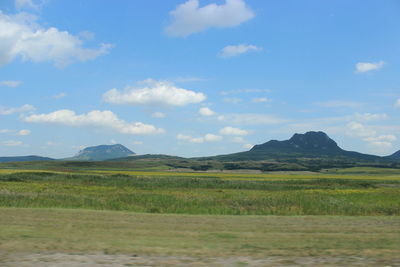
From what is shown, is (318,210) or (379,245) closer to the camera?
(379,245)

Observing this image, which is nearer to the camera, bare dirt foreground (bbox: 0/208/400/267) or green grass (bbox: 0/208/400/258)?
bare dirt foreground (bbox: 0/208/400/267)

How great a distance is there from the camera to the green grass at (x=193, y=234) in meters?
12.5

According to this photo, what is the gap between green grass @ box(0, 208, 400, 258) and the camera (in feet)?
40.9

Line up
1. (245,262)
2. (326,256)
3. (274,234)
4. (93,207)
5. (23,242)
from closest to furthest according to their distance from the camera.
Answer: (245,262) → (326,256) → (23,242) → (274,234) → (93,207)

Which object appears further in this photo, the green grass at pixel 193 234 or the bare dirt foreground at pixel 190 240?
the green grass at pixel 193 234

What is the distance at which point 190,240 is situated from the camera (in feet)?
46.8

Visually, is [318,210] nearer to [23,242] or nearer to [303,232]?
[303,232]

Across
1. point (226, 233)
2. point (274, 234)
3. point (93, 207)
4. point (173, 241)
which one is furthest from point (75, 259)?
point (93, 207)

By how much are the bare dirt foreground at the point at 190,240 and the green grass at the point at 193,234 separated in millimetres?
29

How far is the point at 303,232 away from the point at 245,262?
6.43m

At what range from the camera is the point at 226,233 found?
16.0m

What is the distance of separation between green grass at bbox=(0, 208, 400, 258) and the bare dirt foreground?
0.03m

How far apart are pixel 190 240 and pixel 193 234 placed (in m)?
1.42

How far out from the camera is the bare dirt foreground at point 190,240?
10891 millimetres
